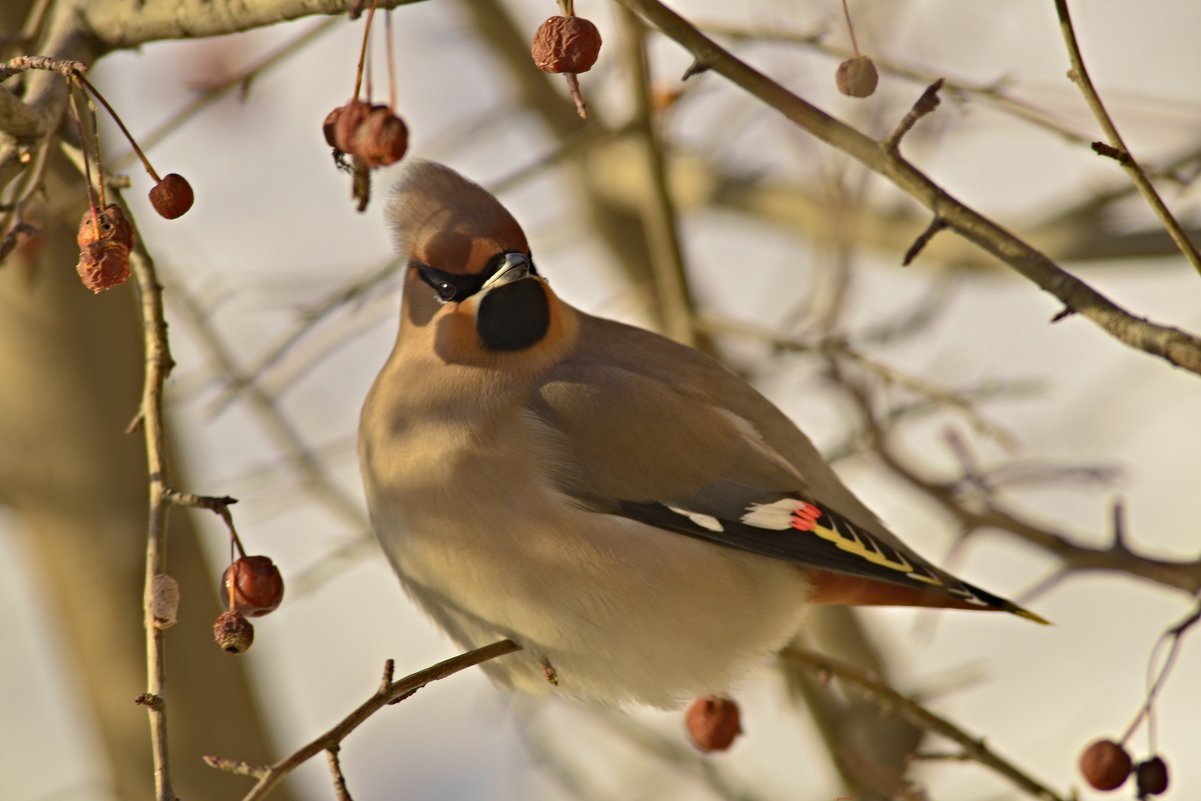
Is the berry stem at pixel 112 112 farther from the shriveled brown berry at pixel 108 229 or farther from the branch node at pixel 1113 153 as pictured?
the branch node at pixel 1113 153

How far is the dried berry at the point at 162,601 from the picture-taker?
166 centimetres

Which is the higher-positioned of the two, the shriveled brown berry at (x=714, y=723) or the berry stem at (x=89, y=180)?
the berry stem at (x=89, y=180)

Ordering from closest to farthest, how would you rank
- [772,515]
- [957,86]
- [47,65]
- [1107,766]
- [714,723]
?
[47,65], [957,86], [1107,766], [772,515], [714,723]

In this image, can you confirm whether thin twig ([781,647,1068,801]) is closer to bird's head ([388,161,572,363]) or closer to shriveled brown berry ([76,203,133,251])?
bird's head ([388,161,572,363])

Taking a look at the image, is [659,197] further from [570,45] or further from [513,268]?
[570,45]

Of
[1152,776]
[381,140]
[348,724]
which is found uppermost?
[381,140]

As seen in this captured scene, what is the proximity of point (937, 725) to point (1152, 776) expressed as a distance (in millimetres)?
317

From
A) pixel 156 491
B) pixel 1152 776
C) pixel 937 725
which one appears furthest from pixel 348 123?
pixel 1152 776

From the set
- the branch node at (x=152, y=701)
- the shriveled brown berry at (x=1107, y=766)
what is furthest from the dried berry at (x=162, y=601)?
the shriveled brown berry at (x=1107, y=766)

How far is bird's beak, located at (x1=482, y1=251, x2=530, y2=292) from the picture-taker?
2.33 m

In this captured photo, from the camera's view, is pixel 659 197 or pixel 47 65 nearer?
pixel 47 65

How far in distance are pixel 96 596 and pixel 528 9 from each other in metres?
2.74

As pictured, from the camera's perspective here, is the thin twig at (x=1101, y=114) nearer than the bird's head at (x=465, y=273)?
Yes

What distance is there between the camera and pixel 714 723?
107 inches
